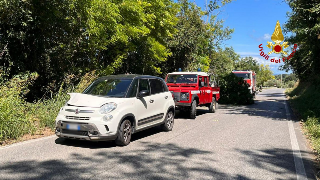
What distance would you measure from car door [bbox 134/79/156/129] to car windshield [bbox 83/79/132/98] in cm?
43

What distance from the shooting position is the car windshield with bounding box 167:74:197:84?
13.1 m

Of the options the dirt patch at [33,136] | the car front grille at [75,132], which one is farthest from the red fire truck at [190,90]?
the car front grille at [75,132]

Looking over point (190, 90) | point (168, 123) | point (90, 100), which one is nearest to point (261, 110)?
point (190, 90)

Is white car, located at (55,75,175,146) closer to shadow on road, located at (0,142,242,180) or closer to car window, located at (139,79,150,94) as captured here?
car window, located at (139,79,150,94)

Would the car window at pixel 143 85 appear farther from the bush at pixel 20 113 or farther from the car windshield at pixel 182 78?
the car windshield at pixel 182 78

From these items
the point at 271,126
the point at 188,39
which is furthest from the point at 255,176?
the point at 188,39

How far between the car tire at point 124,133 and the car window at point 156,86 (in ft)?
5.37

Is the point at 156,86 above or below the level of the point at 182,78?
below

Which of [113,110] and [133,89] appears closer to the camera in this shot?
[113,110]

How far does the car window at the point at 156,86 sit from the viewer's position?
8.52 metres

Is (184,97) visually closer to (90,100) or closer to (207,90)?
(207,90)

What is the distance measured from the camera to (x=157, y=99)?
852 centimetres

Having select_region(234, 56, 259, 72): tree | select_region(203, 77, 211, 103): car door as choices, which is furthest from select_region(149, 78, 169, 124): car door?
select_region(234, 56, 259, 72): tree

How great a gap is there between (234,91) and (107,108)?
52.6ft
